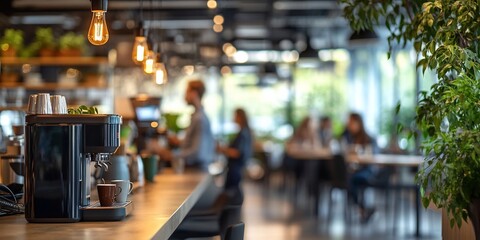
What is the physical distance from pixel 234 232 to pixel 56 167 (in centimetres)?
84

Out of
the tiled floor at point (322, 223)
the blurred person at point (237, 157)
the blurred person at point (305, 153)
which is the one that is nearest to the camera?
the blurred person at point (237, 157)

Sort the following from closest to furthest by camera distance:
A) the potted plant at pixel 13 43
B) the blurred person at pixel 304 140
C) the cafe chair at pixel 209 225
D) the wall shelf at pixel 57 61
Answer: the cafe chair at pixel 209 225, the potted plant at pixel 13 43, the wall shelf at pixel 57 61, the blurred person at pixel 304 140

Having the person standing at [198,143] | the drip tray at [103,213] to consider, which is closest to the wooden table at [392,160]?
the person standing at [198,143]

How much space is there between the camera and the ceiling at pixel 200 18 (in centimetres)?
1273

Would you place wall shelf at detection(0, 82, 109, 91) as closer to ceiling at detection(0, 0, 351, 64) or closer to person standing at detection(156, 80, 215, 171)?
ceiling at detection(0, 0, 351, 64)

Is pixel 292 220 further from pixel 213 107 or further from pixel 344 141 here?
pixel 213 107

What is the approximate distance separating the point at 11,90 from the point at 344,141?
597cm

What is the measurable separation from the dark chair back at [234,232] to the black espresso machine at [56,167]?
1.57 ft

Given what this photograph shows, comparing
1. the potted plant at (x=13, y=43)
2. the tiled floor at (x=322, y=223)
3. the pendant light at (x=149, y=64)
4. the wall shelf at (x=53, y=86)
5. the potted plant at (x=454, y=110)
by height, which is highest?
the potted plant at (x=13, y=43)

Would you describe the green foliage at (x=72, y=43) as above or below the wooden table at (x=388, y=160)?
above

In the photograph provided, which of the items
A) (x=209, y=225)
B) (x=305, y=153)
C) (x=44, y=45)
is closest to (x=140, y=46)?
(x=209, y=225)

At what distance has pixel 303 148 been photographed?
15570 millimetres

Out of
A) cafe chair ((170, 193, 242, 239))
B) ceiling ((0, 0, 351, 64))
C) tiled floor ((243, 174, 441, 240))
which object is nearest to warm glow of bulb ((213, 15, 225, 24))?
ceiling ((0, 0, 351, 64))

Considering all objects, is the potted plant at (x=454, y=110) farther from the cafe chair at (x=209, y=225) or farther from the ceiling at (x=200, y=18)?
the ceiling at (x=200, y=18)
